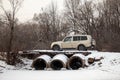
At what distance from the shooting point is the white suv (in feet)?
101

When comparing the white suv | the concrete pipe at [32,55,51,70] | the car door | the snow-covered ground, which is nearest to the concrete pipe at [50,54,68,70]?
the concrete pipe at [32,55,51,70]

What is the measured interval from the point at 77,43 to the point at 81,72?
9.73m

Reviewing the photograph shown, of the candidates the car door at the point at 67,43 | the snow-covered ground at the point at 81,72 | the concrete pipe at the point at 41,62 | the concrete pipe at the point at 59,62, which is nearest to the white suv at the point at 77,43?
the car door at the point at 67,43

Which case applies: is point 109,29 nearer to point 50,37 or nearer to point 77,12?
point 77,12

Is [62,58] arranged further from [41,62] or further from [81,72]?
[81,72]

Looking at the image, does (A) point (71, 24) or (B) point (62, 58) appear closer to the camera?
(B) point (62, 58)

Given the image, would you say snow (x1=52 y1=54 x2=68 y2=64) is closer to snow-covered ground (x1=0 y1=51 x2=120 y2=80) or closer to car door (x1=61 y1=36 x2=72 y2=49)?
snow-covered ground (x1=0 y1=51 x2=120 y2=80)

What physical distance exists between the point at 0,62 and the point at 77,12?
38.6 m

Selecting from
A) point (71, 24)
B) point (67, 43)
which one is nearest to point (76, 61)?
point (67, 43)

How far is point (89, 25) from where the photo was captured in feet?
192

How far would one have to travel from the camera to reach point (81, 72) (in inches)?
864

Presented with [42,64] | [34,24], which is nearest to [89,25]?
[34,24]

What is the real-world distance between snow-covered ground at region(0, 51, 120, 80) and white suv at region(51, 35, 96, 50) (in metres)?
3.59

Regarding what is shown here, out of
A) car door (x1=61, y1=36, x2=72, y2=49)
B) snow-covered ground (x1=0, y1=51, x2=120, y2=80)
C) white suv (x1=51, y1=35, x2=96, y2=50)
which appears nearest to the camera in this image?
snow-covered ground (x1=0, y1=51, x2=120, y2=80)
